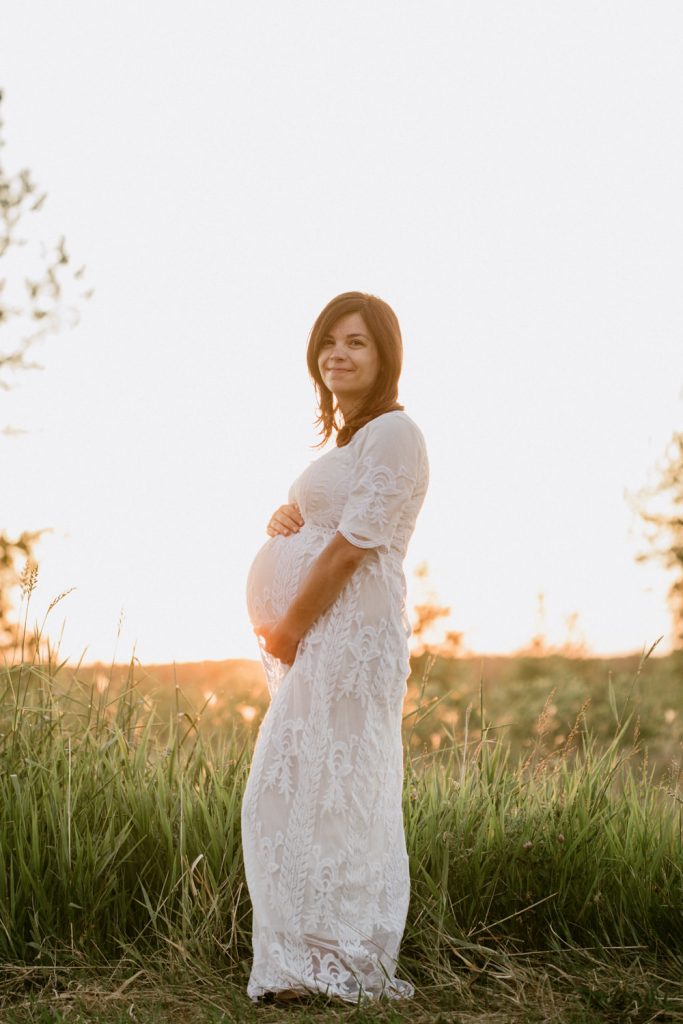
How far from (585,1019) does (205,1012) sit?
3.87 ft

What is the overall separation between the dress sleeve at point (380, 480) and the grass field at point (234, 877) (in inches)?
33.1

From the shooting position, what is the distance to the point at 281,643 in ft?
11.8

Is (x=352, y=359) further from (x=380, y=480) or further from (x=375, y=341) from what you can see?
(x=380, y=480)

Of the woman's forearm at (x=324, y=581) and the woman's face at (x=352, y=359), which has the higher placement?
the woman's face at (x=352, y=359)

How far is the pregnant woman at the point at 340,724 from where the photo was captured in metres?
3.42

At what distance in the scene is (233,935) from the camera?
152 inches

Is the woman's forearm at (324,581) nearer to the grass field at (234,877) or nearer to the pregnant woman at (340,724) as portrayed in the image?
the pregnant woman at (340,724)

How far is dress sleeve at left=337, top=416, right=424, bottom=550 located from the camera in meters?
3.46

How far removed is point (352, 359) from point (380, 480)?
489 mm

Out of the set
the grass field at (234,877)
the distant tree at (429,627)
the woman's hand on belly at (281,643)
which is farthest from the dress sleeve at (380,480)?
the distant tree at (429,627)

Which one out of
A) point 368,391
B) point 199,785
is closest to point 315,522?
point 368,391

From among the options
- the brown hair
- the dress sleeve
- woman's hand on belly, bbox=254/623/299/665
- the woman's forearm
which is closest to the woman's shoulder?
the dress sleeve

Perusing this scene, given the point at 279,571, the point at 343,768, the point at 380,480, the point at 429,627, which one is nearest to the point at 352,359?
the point at 380,480

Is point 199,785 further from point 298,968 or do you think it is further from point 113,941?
point 298,968
